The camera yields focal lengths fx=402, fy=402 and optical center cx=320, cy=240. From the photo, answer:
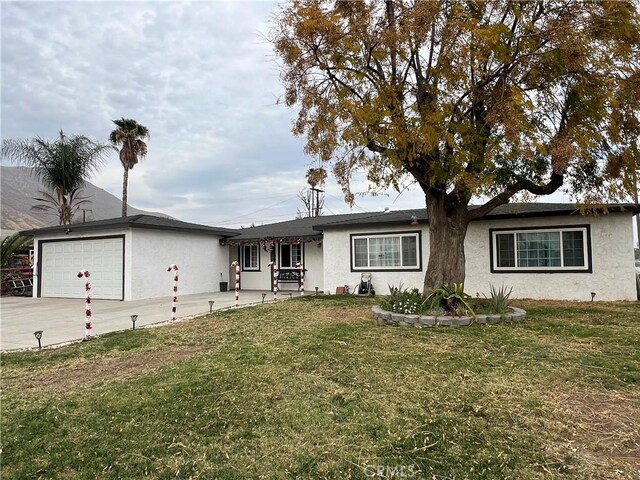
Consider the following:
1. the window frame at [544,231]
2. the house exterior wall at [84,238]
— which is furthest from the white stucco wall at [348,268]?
the house exterior wall at [84,238]

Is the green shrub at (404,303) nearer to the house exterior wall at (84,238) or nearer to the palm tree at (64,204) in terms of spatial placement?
the house exterior wall at (84,238)

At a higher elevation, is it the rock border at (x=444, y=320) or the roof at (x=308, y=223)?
the roof at (x=308, y=223)

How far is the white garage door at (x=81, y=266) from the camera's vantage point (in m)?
14.2

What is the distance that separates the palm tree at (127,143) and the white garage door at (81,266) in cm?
514

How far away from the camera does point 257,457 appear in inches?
112

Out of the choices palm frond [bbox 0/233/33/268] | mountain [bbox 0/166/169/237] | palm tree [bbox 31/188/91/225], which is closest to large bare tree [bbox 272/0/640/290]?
palm frond [bbox 0/233/33/268]

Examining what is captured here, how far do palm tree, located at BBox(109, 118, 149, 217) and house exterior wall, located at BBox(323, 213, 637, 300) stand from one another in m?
13.8

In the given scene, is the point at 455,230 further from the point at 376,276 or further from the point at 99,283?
the point at 99,283

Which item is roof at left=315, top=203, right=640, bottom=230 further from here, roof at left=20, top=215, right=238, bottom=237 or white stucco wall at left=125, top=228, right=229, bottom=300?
white stucco wall at left=125, top=228, right=229, bottom=300

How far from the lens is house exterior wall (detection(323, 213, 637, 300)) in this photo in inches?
417

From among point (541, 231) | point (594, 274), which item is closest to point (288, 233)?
point (541, 231)

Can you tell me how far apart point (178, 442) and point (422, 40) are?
7384 mm

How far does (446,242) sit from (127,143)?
18.1 m

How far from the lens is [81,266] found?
15234mm
